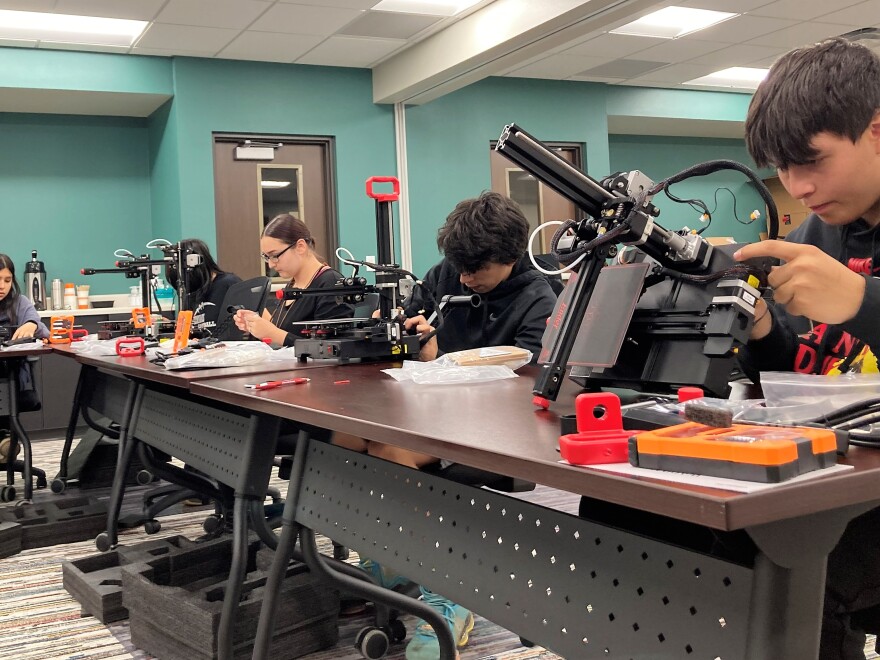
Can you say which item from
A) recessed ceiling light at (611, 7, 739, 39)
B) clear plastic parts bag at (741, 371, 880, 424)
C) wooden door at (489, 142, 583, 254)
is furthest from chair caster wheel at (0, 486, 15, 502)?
recessed ceiling light at (611, 7, 739, 39)

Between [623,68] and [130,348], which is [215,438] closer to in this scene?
[130,348]

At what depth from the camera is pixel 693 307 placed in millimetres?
1066

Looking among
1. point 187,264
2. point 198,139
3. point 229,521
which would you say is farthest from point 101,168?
point 229,521

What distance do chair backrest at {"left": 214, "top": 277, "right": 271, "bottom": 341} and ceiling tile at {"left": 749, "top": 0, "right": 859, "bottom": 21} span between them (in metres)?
3.73

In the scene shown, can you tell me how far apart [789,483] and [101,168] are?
635 cm

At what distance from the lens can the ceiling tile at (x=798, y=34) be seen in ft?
18.3

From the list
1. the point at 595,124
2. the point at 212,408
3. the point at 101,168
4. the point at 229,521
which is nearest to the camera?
the point at 212,408

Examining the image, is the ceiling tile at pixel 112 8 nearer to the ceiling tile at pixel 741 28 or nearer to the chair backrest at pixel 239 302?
the chair backrest at pixel 239 302

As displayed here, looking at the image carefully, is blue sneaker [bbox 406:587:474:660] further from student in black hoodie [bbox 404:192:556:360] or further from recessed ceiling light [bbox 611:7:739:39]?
recessed ceiling light [bbox 611:7:739:39]

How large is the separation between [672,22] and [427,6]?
1.73m

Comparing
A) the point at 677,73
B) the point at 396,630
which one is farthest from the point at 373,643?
the point at 677,73

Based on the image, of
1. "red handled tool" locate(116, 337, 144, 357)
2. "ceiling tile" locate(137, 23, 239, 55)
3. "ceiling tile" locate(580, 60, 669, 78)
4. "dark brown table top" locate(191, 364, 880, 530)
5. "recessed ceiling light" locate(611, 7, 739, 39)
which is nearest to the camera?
"dark brown table top" locate(191, 364, 880, 530)

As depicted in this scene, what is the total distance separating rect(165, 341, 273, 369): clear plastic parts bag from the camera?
6.89 feet

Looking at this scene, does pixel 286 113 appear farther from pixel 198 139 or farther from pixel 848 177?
pixel 848 177
